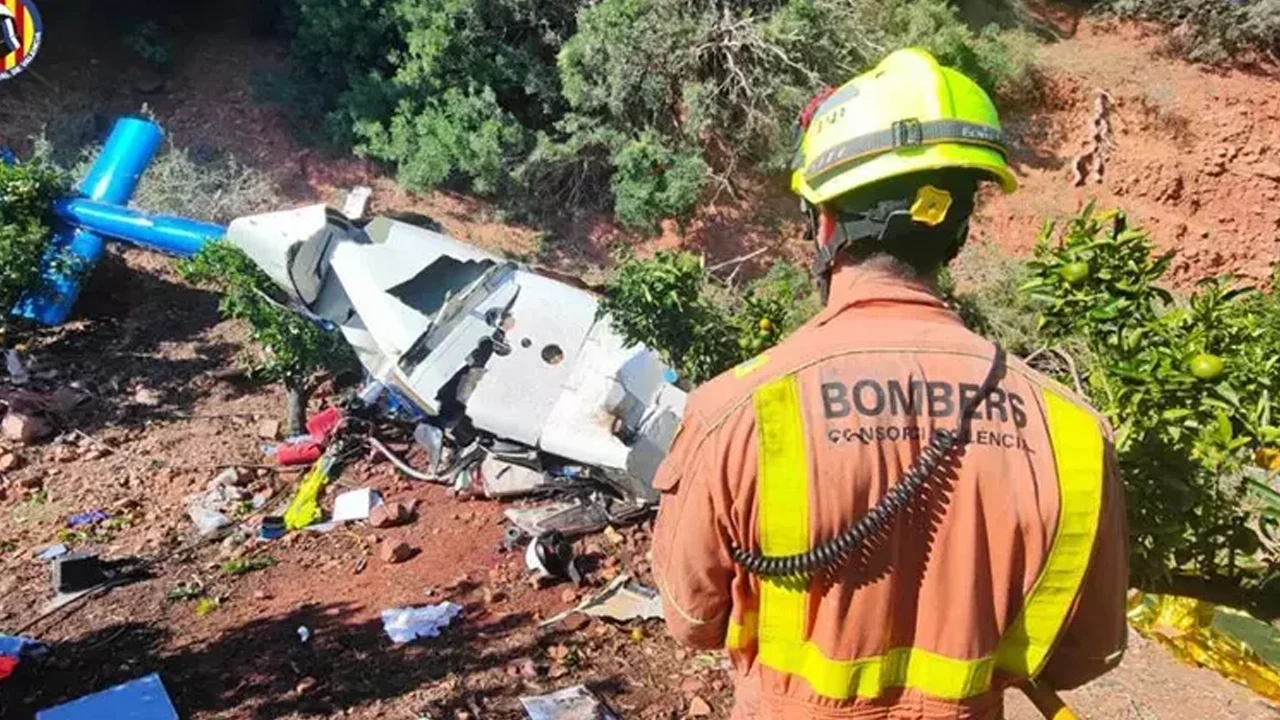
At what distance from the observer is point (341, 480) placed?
585 centimetres

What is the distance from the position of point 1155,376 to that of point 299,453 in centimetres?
490

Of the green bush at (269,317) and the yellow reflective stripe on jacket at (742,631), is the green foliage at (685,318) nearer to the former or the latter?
the green bush at (269,317)

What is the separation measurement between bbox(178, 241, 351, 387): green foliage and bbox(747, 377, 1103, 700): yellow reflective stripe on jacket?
16.2 ft

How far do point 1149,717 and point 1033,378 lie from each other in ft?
9.02

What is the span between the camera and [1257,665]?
3.66 metres

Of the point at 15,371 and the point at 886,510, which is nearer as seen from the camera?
the point at 886,510

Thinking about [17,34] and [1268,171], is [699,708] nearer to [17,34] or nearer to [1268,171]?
[17,34]

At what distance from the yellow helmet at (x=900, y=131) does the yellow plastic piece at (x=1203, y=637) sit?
2690mm

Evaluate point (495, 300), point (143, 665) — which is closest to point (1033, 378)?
point (143, 665)

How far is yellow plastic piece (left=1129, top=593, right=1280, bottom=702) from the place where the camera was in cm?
361

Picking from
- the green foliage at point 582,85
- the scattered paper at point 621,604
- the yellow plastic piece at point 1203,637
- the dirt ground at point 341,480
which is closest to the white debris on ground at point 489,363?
the dirt ground at point 341,480

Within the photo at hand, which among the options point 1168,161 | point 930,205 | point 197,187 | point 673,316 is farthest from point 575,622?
point 1168,161

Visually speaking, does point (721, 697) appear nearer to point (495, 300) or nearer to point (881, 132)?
point (495, 300)

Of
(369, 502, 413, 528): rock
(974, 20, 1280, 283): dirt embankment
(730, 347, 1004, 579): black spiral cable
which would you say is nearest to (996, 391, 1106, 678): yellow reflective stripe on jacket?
(730, 347, 1004, 579): black spiral cable
